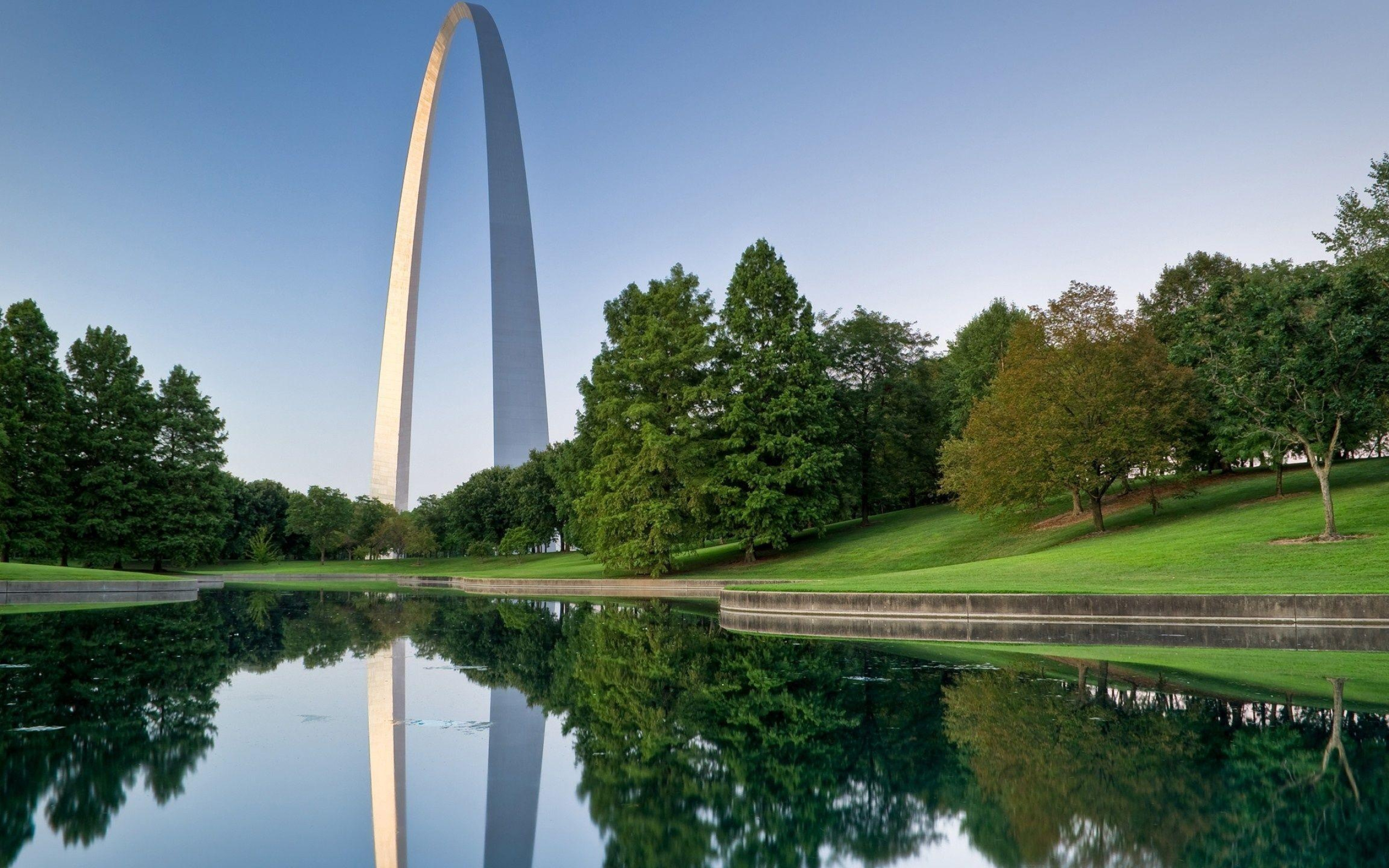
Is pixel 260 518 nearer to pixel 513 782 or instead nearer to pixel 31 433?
pixel 31 433

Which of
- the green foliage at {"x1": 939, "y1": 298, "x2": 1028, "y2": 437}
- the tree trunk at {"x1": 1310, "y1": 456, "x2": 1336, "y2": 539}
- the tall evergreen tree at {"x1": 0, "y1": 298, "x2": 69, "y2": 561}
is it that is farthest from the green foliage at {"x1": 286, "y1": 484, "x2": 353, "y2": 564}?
the tree trunk at {"x1": 1310, "y1": 456, "x2": 1336, "y2": 539}

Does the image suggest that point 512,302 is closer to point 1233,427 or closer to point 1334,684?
point 1233,427

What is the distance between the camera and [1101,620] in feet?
54.0

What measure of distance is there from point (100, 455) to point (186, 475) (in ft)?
14.8

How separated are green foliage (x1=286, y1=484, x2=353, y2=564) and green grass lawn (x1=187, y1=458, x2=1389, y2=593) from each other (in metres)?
38.5

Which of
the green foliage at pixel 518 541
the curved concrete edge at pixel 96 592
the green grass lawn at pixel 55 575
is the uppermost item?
the green foliage at pixel 518 541

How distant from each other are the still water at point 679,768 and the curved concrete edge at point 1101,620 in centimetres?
361

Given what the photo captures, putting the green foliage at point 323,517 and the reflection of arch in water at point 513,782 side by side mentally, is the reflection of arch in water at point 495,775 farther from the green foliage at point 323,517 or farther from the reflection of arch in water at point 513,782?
the green foliage at point 323,517

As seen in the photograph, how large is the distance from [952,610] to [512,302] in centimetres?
5577

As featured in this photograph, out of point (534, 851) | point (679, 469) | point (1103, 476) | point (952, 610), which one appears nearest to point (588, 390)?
point (679, 469)

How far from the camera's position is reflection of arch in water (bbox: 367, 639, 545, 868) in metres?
5.16

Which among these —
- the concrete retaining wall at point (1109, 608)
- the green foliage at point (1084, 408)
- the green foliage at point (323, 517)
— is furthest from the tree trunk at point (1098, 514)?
the green foliage at point (323, 517)

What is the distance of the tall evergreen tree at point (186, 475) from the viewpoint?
5109 centimetres

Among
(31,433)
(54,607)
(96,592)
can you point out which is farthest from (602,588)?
(31,433)
